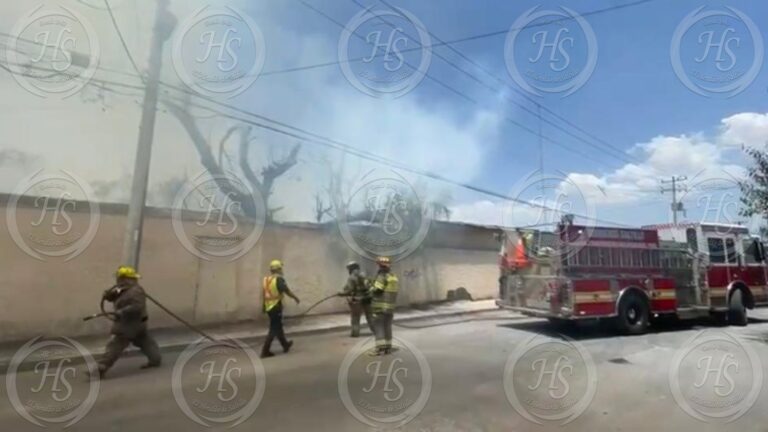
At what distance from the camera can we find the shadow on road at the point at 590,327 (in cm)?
1060

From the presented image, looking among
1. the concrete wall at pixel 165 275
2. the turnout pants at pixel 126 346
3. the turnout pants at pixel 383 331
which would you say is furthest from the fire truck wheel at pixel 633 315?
the turnout pants at pixel 126 346

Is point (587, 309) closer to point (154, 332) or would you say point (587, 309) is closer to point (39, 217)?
point (154, 332)

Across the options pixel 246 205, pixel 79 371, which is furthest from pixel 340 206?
pixel 79 371

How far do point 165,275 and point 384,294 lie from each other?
16.3 feet

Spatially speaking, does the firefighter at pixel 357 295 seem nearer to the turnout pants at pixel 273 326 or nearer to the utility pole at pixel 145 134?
the turnout pants at pixel 273 326

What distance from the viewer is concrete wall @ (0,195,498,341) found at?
8.66 m

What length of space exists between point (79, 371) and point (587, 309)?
8.56m

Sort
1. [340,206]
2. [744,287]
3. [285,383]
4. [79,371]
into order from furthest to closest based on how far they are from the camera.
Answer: [340,206] → [744,287] → [79,371] → [285,383]

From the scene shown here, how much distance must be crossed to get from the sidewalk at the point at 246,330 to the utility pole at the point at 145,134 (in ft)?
4.98

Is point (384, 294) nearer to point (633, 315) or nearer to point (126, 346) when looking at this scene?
point (126, 346)

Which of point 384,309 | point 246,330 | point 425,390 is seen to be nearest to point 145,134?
point 246,330

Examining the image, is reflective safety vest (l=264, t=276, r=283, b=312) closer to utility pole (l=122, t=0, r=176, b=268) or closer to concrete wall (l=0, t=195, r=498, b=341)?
utility pole (l=122, t=0, r=176, b=268)

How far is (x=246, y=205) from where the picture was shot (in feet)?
42.8

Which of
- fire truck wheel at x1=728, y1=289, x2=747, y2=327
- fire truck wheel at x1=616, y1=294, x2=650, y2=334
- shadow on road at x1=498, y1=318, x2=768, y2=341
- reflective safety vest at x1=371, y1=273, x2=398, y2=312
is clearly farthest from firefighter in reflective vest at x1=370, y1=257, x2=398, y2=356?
fire truck wheel at x1=728, y1=289, x2=747, y2=327
